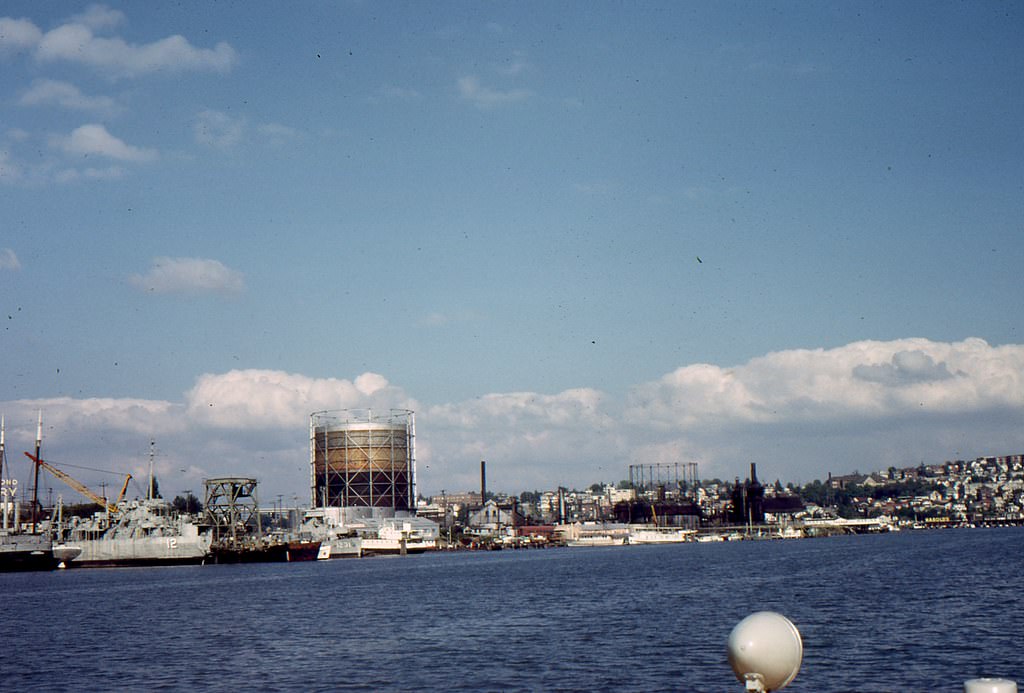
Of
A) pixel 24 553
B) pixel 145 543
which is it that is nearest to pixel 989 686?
pixel 145 543

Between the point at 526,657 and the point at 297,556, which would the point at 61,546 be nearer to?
the point at 297,556

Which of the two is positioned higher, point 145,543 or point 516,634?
point 145,543

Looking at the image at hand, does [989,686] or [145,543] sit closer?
[989,686]

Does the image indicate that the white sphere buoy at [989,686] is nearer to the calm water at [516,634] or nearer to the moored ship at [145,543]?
the calm water at [516,634]

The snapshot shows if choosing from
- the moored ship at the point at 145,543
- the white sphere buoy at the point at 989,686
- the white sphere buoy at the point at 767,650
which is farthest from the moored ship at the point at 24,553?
the white sphere buoy at the point at 989,686

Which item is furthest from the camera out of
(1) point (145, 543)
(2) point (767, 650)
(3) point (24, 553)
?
(1) point (145, 543)

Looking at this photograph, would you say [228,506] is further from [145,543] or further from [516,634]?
[516,634]

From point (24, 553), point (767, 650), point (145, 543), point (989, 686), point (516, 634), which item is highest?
point (767, 650)
